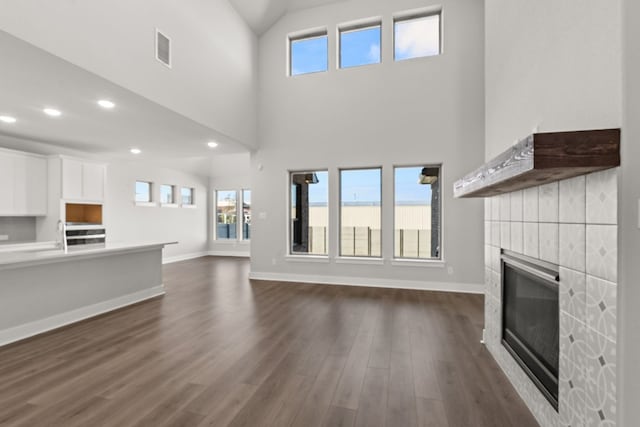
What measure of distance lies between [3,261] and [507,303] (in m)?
4.56

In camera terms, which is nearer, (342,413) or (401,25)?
(342,413)

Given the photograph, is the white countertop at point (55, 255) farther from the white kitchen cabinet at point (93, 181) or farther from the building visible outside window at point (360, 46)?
the building visible outside window at point (360, 46)

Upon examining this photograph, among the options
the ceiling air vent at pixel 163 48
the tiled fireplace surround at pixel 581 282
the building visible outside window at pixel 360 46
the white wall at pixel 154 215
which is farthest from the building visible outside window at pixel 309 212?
the tiled fireplace surround at pixel 581 282

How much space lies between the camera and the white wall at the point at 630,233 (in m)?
1.13

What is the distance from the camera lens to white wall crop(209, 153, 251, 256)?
9367mm

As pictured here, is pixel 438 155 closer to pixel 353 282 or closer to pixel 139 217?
pixel 353 282

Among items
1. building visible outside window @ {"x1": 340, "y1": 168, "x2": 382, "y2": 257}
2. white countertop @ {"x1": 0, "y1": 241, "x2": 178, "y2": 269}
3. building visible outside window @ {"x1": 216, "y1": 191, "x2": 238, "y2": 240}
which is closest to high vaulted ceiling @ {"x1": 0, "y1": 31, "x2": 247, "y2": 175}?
white countertop @ {"x1": 0, "y1": 241, "x2": 178, "y2": 269}

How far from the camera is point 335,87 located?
575 centimetres

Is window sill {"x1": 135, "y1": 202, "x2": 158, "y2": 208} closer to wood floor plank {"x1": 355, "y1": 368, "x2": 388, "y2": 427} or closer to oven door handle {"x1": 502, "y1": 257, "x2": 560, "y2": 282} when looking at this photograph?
wood floor plank {"x1": 355, "y1": 368, "x2": 388, "y2": 427}

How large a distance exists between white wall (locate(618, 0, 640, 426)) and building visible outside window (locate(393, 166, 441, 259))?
4.32 metres

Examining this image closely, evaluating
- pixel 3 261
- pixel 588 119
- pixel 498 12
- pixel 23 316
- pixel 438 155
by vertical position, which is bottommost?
pixel 23 316

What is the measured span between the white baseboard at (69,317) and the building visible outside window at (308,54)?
4.89m

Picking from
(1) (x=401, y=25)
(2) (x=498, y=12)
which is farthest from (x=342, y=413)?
(1) (x=401, y=25)

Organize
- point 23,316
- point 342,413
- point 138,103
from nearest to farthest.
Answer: point 342,413 → point 23,316 → point 138,103
